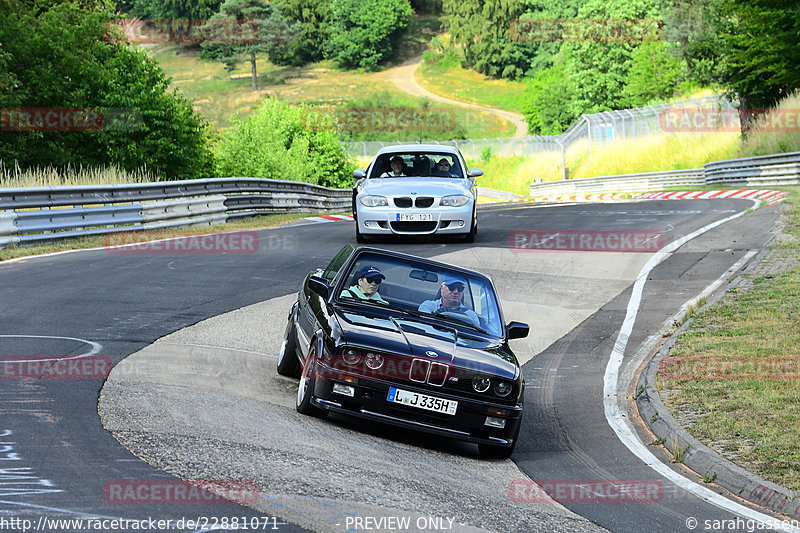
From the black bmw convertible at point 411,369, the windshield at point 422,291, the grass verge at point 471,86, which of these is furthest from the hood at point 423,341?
the grass verge at point 471,86

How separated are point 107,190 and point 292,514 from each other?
15916mm

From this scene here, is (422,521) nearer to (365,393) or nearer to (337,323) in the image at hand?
(365,393)

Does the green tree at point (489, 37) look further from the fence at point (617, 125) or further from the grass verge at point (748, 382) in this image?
the grass verge at point (748, 382)

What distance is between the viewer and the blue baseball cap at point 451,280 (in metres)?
8.52

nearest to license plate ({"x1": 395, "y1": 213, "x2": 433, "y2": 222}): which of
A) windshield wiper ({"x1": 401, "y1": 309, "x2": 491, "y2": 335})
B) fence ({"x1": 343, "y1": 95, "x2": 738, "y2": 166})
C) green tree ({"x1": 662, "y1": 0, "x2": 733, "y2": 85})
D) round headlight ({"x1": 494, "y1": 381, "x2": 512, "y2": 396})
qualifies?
windshield wiper ({"x1": 401, "y1": 309, "x2": 491, "y2": 335})

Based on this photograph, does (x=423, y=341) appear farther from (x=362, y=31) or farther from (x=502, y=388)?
(x=362, y=31)

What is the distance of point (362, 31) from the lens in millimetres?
148750

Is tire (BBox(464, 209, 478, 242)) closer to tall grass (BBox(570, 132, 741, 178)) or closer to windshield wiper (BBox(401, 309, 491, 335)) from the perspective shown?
windshield wiper (BBox(401, 309, 491, 335))

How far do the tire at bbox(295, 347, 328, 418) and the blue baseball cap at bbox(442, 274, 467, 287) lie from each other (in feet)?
4.88

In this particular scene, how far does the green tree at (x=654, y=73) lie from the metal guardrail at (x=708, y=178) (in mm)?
24944

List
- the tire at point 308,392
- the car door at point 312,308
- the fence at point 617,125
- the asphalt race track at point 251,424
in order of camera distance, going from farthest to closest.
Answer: the fence at point 617,125, the car door at point 312,308, the tire at point 308,392, the asphalt race track at point 251,424

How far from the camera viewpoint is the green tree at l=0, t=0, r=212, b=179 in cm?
3122

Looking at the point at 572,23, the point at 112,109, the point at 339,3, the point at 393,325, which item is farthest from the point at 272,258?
the point at 339,3

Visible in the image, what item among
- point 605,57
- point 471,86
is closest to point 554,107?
point 605,57
